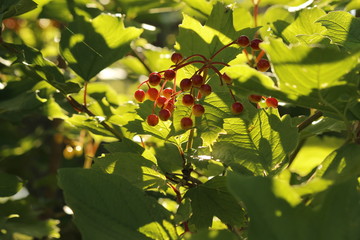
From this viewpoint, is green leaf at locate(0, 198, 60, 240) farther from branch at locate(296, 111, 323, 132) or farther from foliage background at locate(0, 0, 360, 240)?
branch at locate(296, 111, 323, 132)

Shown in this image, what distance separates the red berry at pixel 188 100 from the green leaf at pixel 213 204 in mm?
140

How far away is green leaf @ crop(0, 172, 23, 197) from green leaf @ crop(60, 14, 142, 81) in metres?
0.30

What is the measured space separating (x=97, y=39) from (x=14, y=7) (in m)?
0.19

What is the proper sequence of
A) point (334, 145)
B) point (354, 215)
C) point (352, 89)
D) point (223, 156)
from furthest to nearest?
point (334, 145), point (223, 156), point (352, 89), point (354, 215)

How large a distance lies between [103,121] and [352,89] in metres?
0.57

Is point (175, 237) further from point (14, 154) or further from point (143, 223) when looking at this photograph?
point (14, 154)

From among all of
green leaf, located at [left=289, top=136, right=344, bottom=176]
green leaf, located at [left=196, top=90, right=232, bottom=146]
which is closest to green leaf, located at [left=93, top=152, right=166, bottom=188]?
green leaf, located at [left=196, top=90, right=232, bottom=146]

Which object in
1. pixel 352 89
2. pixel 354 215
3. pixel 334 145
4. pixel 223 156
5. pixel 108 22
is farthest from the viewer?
pixel 334 145

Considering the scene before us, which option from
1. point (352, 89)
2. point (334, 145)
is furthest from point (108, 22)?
point (334, 145)

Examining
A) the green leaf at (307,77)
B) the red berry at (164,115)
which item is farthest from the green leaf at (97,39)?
the green leaf at (307,77)

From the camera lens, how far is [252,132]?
0.88 meters

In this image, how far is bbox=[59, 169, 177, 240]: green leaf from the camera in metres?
0.74

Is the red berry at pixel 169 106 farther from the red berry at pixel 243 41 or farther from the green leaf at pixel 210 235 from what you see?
the green leaf at pixel 210 235

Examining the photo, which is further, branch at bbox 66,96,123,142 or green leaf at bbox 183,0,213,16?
green leaf at bbox 183,0,213,16
